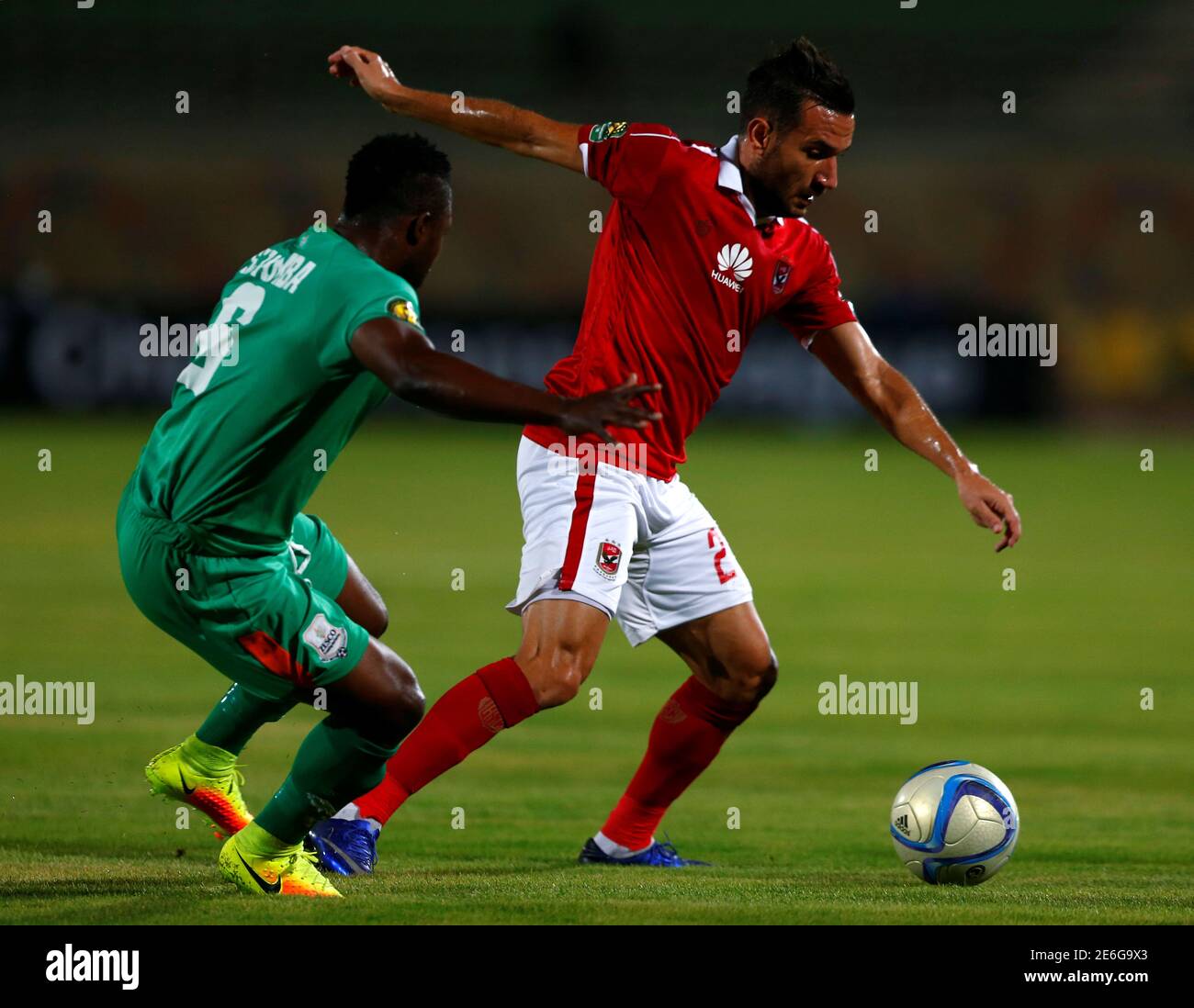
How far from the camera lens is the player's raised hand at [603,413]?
14.9 ft

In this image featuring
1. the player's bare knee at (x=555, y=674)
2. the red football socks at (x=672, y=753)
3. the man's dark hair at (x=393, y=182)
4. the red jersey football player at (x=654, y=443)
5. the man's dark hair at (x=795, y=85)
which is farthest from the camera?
the red football socks at (x=672, y=753)

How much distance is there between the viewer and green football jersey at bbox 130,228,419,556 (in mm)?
4840

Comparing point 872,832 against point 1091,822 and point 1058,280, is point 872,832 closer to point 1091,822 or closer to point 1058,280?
point 1091,822

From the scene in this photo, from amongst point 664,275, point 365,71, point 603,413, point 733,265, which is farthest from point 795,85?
point 603,413

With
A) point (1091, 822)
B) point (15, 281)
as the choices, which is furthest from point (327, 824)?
point (15, 281)

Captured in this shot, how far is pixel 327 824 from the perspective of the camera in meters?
5.77

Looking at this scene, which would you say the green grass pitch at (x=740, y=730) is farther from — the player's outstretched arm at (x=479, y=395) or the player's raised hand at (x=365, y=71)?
the player's raised hand at (x=365, y=71)

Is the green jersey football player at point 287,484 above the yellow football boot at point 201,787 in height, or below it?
above

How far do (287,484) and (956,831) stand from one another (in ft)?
8.26

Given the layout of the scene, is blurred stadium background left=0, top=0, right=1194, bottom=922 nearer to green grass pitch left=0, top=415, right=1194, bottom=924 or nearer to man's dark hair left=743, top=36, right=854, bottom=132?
green grass pitch left=0, top=415, right=1194, bottom=924

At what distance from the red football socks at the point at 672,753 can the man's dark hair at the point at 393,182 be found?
216cm

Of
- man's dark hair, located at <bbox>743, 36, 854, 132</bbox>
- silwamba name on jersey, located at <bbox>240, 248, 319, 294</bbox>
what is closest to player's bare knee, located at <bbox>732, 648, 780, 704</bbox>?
man's dark hair, located at <bbox>743, 36, 854, 132</bbox>

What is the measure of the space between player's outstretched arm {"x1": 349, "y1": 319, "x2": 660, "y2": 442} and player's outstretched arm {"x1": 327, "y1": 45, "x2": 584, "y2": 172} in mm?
1275

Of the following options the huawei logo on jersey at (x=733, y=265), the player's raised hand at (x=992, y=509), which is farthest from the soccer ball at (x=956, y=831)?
the huawei logo on jersey at (x=733, y=265)
